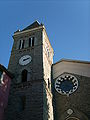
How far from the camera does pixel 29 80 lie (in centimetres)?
1636

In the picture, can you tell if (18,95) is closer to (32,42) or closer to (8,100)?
(8,100)

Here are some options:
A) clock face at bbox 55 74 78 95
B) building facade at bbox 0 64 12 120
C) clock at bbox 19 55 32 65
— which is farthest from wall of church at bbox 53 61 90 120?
building facade at bbox 0 64 12 120

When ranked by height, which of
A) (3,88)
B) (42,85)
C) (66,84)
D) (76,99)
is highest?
(66,84)

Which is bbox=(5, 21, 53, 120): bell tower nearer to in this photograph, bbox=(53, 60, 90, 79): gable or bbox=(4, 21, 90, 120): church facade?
bbox=(4, 21, 90, 120): church facade

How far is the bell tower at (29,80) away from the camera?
14195 mm

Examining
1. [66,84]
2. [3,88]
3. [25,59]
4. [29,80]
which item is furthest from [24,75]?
[66,84]

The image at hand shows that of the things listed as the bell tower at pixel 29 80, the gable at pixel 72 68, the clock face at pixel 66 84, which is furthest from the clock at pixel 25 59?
the clock face at pixel 66 84

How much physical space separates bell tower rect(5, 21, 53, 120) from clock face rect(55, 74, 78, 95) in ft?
3.50

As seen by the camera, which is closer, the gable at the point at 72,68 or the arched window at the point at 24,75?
the arched window at the point at 24,75

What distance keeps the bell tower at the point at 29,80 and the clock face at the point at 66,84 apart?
3.50ft

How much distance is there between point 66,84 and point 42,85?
3600 mm

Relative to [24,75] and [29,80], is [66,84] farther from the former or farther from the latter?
[24,75]

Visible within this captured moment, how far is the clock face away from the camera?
17.5 metres

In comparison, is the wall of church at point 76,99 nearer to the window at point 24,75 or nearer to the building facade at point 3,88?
the window at point 24,75
